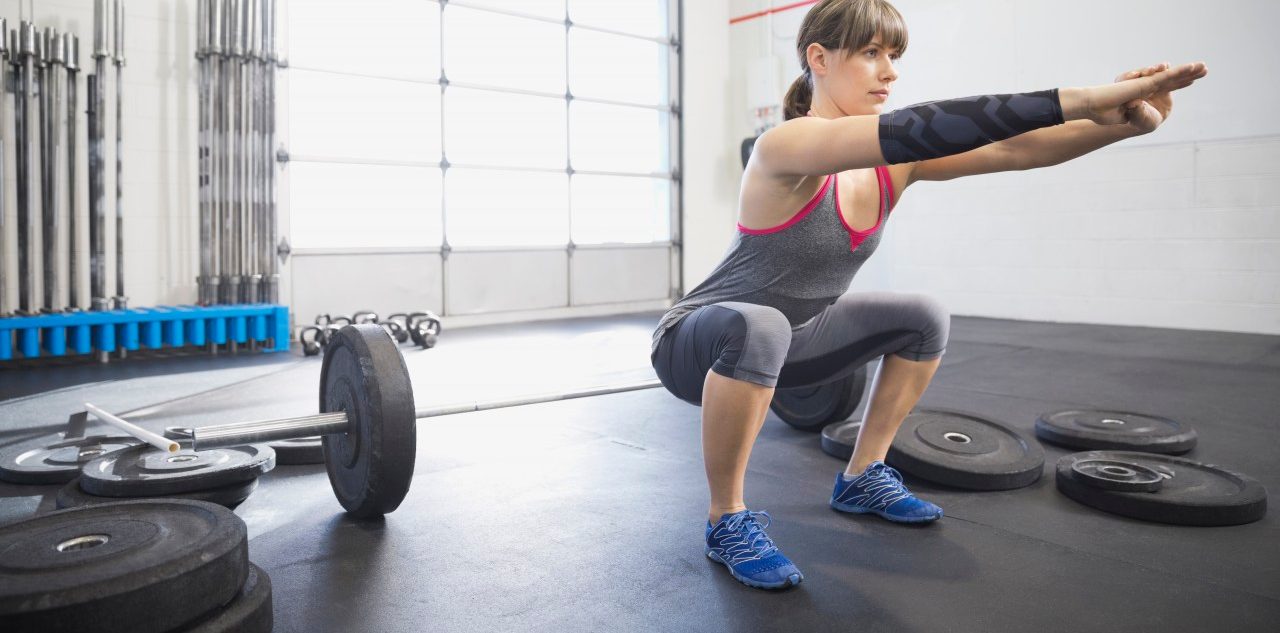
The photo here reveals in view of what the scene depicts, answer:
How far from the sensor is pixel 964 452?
6.79 feet

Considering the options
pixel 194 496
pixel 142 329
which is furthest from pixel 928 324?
pixel 142 329

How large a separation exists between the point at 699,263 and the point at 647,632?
21.6 feet

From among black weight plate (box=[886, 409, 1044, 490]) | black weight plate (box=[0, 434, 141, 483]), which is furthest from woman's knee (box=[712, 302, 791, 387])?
black weight plate (box=[0, 434, 141, 483])

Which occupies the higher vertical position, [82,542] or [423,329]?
[423,329]

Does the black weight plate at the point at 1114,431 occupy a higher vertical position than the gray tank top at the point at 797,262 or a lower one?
lower

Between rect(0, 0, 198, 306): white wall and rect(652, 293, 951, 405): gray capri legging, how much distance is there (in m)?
4.19

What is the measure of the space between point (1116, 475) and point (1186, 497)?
0.14 meters

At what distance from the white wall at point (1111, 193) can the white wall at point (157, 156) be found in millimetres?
4942

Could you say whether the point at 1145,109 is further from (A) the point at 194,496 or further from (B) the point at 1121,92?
(A) the point at 194,496

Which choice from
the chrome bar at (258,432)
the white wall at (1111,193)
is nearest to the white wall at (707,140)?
the white wall at (1111,193)

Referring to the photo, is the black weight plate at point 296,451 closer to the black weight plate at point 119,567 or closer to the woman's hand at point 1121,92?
the black weight plate at point 119,567

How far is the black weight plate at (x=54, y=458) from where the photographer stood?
6.69ft

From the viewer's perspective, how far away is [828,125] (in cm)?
126

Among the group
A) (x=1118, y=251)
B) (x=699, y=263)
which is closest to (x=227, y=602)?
(x=1118, y=251)
